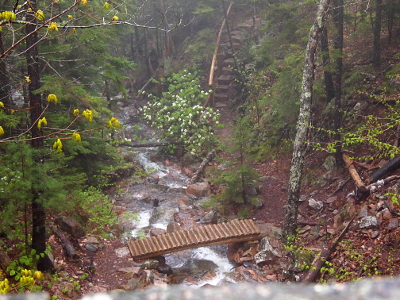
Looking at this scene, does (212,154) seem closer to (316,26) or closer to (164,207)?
(164,207)

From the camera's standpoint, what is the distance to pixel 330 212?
1048 centimetres

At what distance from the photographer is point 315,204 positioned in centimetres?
1121

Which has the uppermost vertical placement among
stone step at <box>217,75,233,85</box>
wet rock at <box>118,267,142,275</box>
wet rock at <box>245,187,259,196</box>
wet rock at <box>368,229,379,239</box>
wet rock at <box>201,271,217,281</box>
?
stone step at <box>217,75,233,85</box>

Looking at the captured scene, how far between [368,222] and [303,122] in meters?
3.24

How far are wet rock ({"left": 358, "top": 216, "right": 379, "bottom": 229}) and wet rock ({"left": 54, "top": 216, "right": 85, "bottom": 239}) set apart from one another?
833 cm

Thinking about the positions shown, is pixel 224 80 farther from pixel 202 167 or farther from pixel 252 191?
pixel 252 191

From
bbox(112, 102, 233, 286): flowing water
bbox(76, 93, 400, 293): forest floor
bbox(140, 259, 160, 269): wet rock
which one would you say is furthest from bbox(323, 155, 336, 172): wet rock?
bbox(140, 259, 160, 269): wet rock

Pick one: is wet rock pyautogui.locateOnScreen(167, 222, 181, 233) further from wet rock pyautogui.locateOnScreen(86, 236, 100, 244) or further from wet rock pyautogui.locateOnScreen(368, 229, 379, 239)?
wet rock pyautogui.locateOnScreen(368, 229, 379, 239)

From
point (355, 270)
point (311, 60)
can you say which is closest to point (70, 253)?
point (355, 270)

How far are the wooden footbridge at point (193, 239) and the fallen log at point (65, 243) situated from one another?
1883 millimetres

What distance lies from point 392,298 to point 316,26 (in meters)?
9.51

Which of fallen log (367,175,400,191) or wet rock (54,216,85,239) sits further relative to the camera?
wet rock (54,216,85,239)

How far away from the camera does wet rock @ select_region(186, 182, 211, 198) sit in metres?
16.1

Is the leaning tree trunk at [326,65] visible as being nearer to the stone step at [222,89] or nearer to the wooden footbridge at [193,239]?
the wooden footbridge at [193,239]
